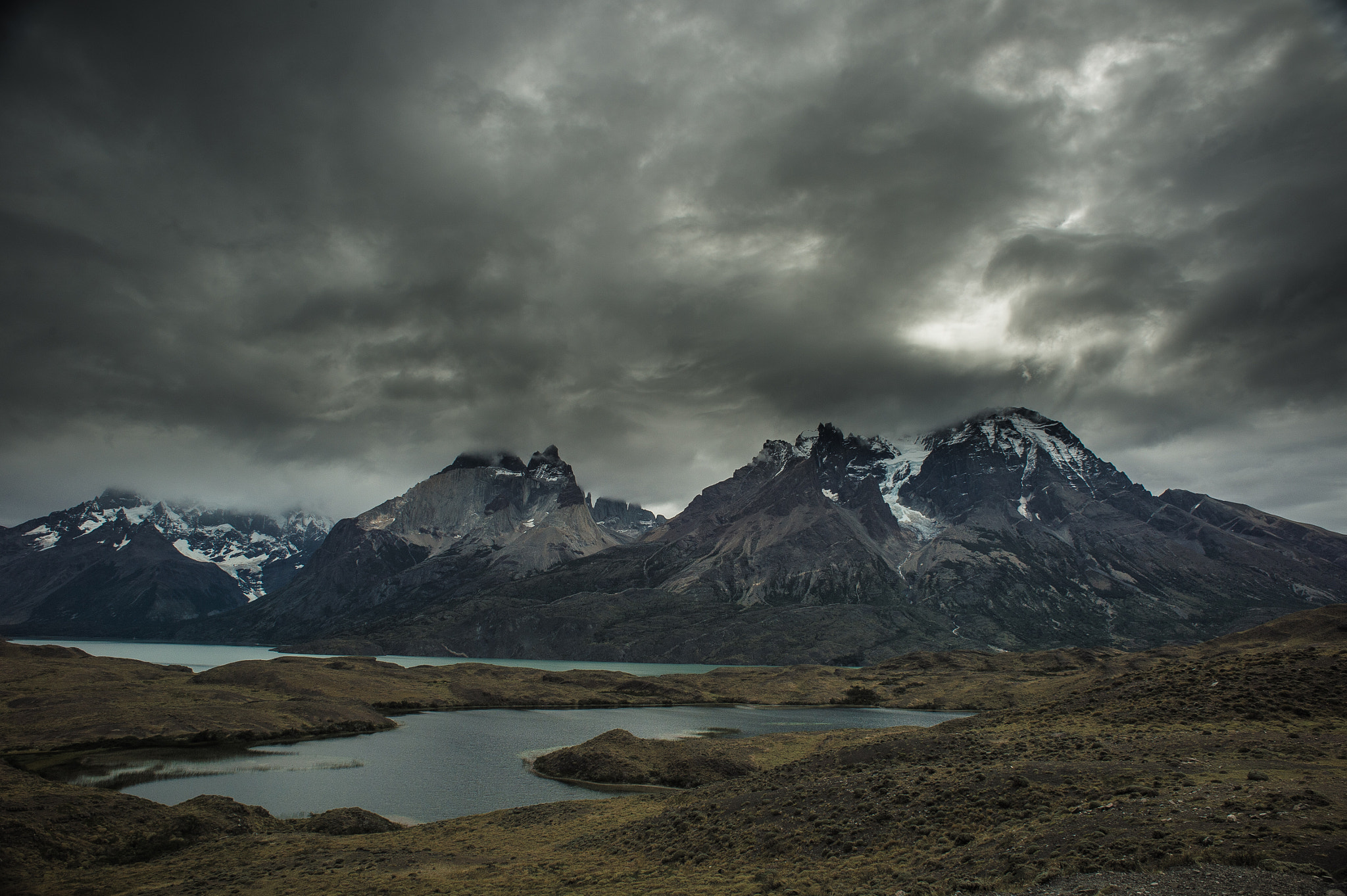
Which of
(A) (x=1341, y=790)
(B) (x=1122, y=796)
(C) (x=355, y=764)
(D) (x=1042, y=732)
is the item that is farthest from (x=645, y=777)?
(A) (x=1341, y=790)

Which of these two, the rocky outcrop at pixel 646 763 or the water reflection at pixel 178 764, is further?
the rocky outcrop at pixel 646 763

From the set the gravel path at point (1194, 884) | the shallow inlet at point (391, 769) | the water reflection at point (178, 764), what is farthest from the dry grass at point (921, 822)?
the water reflection at point (178, 764)

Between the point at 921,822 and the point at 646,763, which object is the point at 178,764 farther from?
the point at 921,822

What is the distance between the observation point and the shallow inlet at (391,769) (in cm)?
7394

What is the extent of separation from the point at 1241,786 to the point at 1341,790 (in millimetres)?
3789

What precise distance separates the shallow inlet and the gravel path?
5763 centimetres

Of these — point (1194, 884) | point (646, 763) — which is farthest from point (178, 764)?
point (1194, 884)

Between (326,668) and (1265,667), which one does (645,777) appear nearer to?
(1265,667)

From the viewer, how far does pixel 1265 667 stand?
65062 millimetres

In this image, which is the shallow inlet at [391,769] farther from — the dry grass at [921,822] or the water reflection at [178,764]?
the dry grass at [921,822]

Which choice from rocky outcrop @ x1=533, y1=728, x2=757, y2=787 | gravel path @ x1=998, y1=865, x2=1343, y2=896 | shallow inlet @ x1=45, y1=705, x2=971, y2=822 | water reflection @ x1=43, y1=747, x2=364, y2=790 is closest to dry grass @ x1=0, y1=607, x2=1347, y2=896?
gravel path @ x1=998, y1=865, x2=1343, y2=896

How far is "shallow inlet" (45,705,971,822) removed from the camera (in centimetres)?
7394

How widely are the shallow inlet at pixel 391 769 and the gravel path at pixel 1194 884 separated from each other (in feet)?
189

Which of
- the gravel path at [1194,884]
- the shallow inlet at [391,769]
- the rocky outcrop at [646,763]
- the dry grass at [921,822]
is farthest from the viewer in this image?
the rocky outcrop at [646,763]
